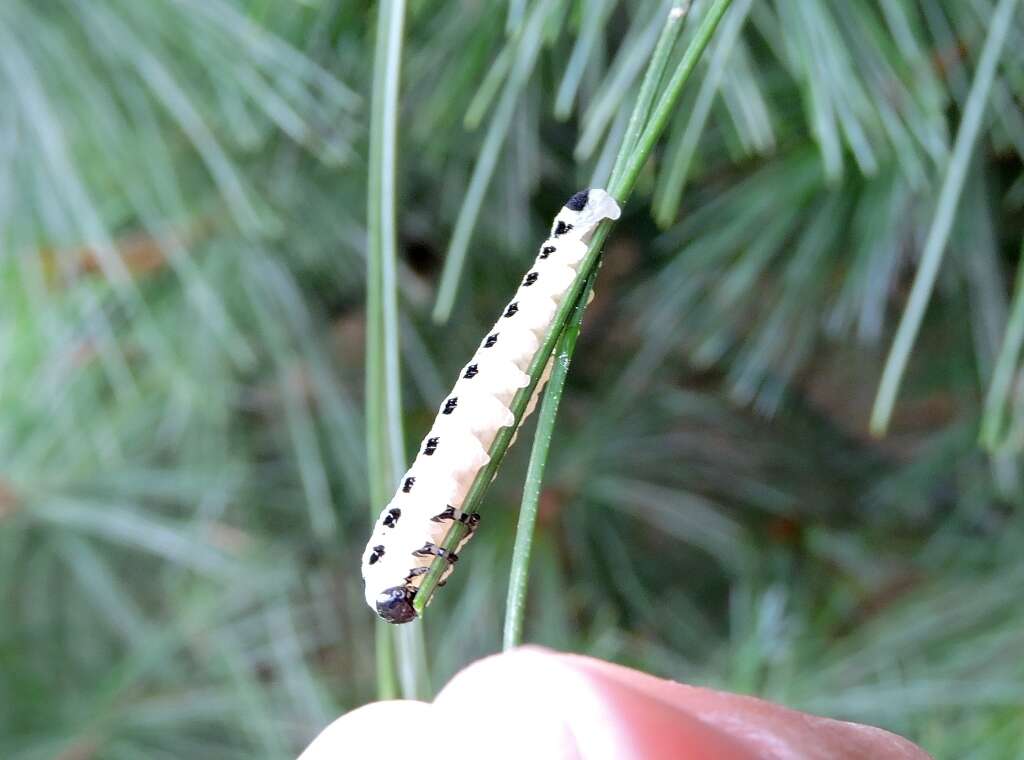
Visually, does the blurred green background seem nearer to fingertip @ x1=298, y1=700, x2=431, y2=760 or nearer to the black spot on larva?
the black spot on larva

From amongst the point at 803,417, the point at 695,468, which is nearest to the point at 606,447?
the point at 695,468

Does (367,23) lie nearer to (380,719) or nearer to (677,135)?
(677,135)

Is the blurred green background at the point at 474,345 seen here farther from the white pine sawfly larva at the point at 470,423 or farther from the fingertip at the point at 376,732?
the fingertip at the point at 376,732

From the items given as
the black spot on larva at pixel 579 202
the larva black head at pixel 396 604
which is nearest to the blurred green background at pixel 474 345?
the black spot on larva at pixel 579 202

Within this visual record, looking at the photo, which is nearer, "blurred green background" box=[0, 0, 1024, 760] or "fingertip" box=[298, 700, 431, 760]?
"fingertip" box=[298, 700, 431, 760]

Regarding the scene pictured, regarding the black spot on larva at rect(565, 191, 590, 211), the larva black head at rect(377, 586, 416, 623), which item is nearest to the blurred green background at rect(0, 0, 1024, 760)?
the black spot on larva at rect(565, 191, 590, 211)

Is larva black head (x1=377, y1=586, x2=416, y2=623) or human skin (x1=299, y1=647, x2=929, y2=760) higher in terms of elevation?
human skin (x1=299, y1=647, x2=929, y2=760)
